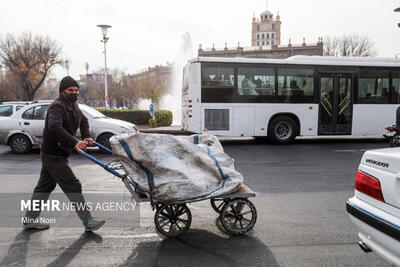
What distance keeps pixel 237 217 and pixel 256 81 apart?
28.4ft

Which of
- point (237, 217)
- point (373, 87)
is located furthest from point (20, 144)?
point (373, 87)

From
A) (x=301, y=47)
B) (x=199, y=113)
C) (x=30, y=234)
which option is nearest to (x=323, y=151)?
(x=199, y=113)

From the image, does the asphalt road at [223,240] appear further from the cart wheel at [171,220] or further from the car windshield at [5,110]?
the car windshield at [5,110]

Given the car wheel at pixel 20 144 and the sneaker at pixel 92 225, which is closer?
the sneaker at pixel 92 225

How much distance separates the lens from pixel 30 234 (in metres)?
3.86

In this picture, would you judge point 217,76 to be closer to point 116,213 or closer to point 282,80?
point 282,80

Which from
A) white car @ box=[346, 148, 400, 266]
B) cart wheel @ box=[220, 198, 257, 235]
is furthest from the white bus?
white car @ box=[346, 148, 400, 266]

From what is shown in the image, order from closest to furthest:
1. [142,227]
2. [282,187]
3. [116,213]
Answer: [142,227] → [116,213] → [282,187]

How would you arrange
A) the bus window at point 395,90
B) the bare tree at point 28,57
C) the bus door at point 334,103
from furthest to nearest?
the bare tree at point 28,57
the bus window at point 395,90
the bus door at point 334,103

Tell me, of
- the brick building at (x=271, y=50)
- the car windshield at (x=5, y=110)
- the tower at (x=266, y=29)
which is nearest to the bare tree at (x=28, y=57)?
the car windshield at (x=5, y=110)

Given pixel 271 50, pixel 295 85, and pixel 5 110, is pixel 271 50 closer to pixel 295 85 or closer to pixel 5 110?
pixel 295 85

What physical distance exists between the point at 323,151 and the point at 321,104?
2.51 meters

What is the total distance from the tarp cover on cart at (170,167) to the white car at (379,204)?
4.33ft

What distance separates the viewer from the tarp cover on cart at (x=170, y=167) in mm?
3488
